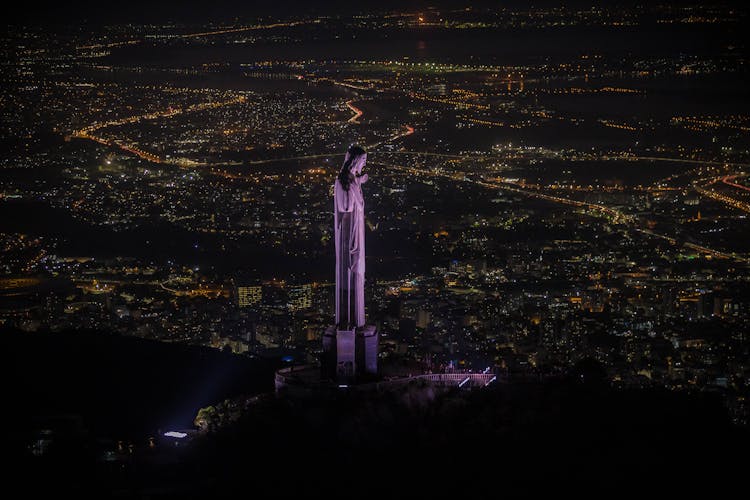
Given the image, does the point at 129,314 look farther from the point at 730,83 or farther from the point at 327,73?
the point at 730,83

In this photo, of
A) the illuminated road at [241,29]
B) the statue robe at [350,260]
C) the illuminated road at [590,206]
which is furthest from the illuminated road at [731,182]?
the statue robe at [350,260]

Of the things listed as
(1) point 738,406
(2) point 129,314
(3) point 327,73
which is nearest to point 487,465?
(1) point 738,406

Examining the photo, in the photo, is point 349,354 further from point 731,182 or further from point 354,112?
point 354,112

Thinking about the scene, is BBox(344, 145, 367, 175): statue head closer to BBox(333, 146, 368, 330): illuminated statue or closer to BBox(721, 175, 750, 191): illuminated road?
BBox(333, 146, 368, 330): illuminated statue

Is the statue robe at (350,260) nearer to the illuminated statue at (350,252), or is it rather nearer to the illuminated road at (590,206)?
the illuminated statue at (350,252)

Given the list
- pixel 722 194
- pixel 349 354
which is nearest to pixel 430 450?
pixel 349 354
